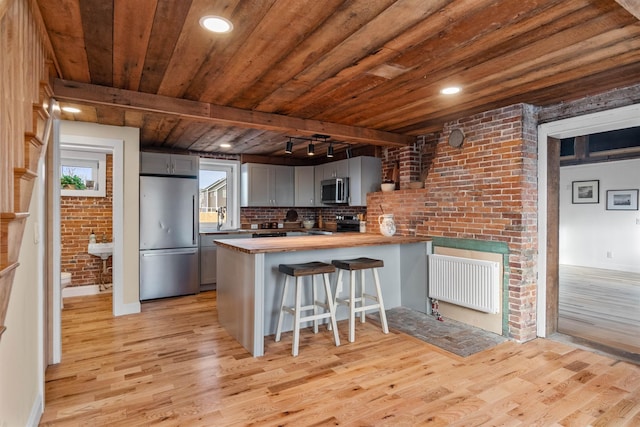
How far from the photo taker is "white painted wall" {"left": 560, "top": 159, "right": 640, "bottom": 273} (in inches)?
260

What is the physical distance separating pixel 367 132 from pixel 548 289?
2468 millimetres

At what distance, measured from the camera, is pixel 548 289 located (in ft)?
11.2

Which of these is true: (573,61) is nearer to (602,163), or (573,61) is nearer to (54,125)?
(54,125)

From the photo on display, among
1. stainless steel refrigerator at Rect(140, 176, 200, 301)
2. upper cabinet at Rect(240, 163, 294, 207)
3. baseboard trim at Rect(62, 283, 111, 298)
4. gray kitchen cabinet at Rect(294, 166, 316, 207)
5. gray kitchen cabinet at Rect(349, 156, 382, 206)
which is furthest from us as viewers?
gray kitchen cabinet at Rect(294, 166, 316, 207)

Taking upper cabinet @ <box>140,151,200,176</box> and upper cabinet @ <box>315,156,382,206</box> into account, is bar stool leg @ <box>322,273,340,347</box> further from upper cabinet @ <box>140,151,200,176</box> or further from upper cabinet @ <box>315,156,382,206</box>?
upper cabinet @ <box>140,151,200,176</box>

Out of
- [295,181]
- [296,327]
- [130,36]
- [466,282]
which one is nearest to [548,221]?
[466,282]

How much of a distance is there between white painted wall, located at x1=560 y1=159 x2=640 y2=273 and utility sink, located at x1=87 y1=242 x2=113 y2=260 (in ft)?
28.0

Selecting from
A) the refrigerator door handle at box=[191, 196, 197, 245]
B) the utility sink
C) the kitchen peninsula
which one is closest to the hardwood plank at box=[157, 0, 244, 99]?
the kitchen peninsula

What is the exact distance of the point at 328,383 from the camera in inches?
100

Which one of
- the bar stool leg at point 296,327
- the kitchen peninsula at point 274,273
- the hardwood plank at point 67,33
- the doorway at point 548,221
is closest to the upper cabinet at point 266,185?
the kitchen peninsula at point 274,273

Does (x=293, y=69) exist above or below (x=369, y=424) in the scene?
above

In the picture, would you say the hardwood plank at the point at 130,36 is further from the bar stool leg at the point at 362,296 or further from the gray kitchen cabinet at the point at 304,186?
the gray kitchen cabinet at the point at 304,186

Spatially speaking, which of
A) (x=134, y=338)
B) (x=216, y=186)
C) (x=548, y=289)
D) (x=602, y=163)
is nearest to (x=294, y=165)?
(x=216, y=186)

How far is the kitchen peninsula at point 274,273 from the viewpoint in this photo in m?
3.05
